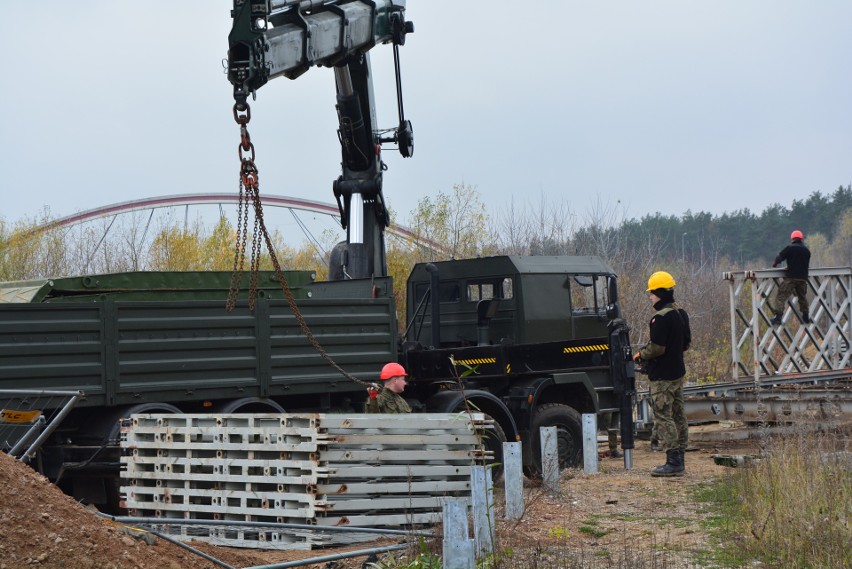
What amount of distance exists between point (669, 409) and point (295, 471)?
5.12 meters

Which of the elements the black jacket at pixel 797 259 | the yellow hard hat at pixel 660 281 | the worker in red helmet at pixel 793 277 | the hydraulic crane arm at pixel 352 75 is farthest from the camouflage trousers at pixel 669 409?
the black jacket at pixel 797 259

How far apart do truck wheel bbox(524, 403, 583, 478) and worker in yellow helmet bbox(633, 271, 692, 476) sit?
213 centimetres

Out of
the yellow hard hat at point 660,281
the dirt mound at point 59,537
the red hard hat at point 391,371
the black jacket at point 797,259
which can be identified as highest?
the black jacket at point 797,259

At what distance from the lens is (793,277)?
18141mm

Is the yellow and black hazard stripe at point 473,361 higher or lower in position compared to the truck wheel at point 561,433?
higher

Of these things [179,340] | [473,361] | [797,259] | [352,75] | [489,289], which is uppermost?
[352,75]

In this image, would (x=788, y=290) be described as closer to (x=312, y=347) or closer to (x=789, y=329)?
(x=789, y=329)

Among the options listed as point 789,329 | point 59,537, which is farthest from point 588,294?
point 59,537

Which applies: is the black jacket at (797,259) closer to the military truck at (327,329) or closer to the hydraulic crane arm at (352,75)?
the military truck at (327,329)

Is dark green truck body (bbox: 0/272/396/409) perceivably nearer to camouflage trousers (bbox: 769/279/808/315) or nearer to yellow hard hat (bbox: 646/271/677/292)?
yellow hard hat (bbox: 646/271/677/292)

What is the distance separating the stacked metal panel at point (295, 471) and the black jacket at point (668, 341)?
3.27 meters

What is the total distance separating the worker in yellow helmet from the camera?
482 inches

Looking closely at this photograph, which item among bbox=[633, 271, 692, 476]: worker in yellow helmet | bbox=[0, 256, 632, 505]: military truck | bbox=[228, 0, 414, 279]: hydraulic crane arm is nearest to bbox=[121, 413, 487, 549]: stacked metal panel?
bbox=[0, 256, 632, 505]: military truck

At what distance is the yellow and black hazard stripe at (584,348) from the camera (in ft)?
48.8
